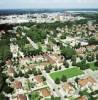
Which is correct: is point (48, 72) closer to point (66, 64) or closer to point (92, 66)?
point (66, 64)

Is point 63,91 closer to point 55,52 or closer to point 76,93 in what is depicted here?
point 76,93

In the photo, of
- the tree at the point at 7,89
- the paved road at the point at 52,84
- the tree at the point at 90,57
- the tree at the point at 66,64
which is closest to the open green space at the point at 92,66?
the tree at the point at 90,57

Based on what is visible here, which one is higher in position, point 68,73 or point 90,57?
point 90,57

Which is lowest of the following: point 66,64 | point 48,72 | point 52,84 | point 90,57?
point 52,84

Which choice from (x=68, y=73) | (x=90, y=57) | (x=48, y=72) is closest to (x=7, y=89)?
(x=48, y=72)

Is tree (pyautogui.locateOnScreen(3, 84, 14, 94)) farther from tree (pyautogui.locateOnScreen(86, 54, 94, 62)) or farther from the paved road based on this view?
tree (pyautogui.locateOnScreen(86, 54, 94, 62))

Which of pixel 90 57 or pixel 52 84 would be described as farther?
pixel 90 57

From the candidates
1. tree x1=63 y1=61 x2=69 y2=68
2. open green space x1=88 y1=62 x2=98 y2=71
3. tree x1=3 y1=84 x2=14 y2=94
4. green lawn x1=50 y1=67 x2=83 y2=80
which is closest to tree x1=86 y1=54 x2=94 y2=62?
open green space x1=88 y1=62 x2=98 y2=71

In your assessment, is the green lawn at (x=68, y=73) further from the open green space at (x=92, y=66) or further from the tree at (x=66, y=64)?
the open green space at (x=92, y=66)

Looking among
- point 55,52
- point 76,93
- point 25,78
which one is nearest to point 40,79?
point 25,78

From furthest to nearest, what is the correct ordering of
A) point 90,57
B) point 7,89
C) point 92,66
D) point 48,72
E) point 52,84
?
1. point 90,57
2. point 92,66
3. point 48,72
4. point 52,84
5. point 7,89

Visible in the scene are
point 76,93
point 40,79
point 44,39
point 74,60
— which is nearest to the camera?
point 76,93
